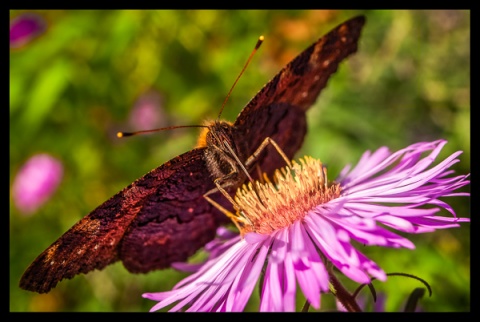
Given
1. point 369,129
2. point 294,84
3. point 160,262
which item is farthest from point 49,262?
point 369,129

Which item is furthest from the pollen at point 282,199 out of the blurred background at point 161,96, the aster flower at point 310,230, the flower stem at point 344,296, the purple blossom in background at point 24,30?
the purple blossom in background at point 24,30

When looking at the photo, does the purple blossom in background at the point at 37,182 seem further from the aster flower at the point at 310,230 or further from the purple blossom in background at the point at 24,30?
the aster flower at the point at 310,230

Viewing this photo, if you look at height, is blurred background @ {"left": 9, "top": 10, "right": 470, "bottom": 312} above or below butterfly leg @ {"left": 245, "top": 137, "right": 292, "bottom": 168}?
above

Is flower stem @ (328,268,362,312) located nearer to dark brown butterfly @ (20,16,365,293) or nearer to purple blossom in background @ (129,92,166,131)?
dark brown butterfly @ (20,16,365,293)

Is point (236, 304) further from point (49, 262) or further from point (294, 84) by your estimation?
point (294, 84)

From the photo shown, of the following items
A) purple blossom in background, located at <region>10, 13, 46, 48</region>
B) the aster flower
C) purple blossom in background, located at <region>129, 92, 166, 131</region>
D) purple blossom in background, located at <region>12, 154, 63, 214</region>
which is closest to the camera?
the aster flower

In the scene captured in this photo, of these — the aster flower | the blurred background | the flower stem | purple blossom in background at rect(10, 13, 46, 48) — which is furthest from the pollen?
purple blossom in background at rect(10, 13, 46, 48)

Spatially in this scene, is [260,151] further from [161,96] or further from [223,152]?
[161,96]
